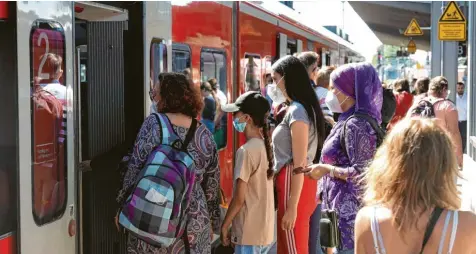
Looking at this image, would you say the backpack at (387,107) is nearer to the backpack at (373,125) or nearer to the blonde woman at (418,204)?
the backpack at (373,125)

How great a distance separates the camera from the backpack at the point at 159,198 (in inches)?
155

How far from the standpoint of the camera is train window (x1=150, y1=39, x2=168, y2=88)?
16.8 ft

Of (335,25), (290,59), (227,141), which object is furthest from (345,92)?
(335,25)

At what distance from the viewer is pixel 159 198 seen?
3.93 meters

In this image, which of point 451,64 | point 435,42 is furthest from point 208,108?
point 435,42

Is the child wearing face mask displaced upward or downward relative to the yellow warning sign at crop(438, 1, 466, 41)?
downward

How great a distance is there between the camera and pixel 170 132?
4.15m

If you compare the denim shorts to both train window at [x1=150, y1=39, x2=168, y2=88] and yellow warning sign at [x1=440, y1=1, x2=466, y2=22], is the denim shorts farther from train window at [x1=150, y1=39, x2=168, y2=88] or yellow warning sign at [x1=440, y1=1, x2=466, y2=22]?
yellow warning sign at [x1=440, y1=1, x2=466, y2=22]

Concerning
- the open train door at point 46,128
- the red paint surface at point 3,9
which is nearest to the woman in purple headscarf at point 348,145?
the open train door at point 46,128

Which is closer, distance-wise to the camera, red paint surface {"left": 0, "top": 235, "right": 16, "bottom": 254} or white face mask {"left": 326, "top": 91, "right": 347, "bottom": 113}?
red paint surface {"left": 0, "top": 235, "right": 16, "bottom": 254}

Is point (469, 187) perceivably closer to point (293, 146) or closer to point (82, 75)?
point (293, 146)

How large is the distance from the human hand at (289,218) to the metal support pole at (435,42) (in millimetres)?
11858

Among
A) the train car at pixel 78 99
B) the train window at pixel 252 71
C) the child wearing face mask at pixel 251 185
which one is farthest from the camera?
the train window at pixel 252 71

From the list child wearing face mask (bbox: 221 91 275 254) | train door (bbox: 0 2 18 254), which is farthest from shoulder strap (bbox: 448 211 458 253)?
child wearing face mask (bbox: 221 91 275 254)
